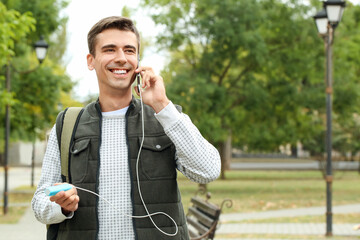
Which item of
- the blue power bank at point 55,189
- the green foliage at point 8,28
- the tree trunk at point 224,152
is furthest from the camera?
the tree trunk at point 224,152

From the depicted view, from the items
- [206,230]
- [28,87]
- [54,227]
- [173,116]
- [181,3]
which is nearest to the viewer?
[173,116]

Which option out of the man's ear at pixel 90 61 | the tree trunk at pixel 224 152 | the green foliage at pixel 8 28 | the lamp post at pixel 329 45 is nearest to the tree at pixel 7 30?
the green foliage at pixel 8 28

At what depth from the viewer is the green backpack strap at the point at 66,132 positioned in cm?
266

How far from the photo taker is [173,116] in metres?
2.50

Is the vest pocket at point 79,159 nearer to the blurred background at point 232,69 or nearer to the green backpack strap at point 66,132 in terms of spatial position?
the green backpack strap at point 66,132

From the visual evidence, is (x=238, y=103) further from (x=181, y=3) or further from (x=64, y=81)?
(x=64, y=81)

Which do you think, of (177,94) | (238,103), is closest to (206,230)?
(177,94)

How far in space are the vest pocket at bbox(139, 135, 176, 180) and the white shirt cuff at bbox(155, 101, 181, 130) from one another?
0.13 m

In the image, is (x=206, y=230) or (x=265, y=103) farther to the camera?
(x=265, y=103)

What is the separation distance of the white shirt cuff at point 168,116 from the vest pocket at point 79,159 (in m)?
0.37

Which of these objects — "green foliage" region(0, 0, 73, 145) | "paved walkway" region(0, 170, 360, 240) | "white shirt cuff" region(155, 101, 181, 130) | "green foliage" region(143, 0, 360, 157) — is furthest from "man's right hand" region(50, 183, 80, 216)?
"green foliage" region(0, 0, 73, 145)

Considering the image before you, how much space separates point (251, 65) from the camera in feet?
75.2

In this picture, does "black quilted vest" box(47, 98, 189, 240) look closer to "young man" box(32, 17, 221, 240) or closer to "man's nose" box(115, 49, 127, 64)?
"young man" box(32, 17, 221, 240)

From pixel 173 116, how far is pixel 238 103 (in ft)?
69.5
